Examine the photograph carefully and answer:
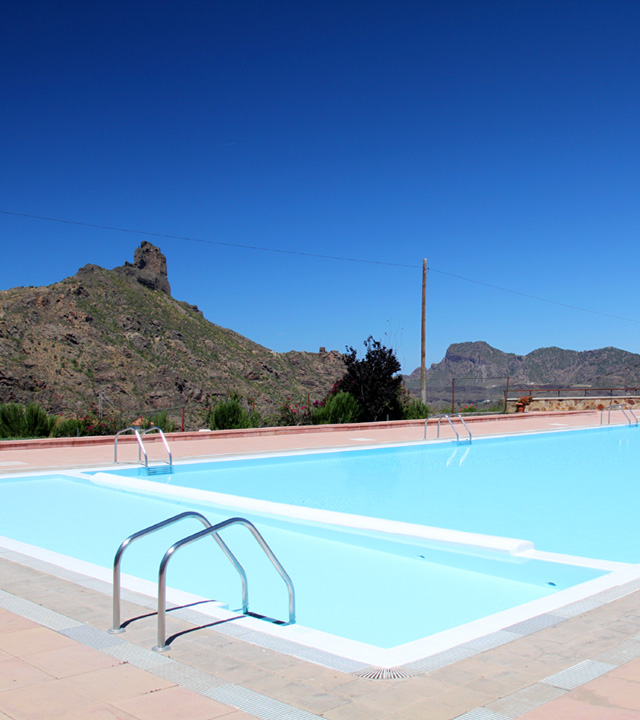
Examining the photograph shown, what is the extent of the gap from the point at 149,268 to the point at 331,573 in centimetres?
7782

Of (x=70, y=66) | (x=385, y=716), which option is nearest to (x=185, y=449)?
(x=385, y=716)

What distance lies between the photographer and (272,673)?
292cm

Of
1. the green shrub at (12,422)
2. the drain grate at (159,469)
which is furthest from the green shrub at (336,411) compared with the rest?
the drain grate at (159,469)

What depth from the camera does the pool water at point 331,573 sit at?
15.6 ft

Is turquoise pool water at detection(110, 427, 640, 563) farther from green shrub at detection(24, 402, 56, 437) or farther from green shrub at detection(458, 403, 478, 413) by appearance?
green shrub at detection(458, 403, 478, 413)

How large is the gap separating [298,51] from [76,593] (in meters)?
17.0

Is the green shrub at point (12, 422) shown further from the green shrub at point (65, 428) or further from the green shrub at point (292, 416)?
the green shrub at point (292, 416)

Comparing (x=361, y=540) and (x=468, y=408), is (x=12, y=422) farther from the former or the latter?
(x=468, y=408)

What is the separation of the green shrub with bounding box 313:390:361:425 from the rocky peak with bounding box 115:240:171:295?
63.2 meters

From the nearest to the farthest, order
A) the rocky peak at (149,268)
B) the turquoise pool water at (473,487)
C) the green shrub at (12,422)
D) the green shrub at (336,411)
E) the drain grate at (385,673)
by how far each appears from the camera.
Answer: the drain grate at (385,673) → the turquoise pool water at (473,487) → the green shrub at (12,422) → the green shrub at (336,411) → the rocky peak at (149,268)

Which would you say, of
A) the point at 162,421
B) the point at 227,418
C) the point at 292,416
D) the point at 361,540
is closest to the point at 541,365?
the point at 292,416

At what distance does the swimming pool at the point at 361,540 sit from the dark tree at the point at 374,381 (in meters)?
7.28

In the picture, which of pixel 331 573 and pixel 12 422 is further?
pixel 12 422

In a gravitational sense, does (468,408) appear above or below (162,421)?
above
